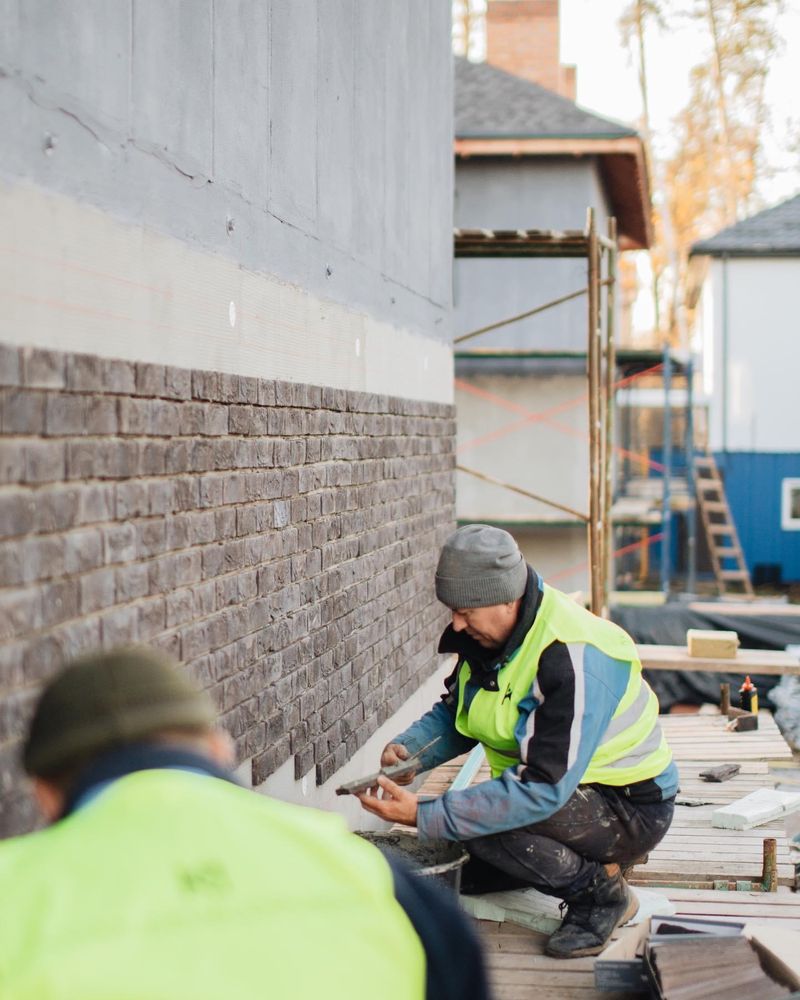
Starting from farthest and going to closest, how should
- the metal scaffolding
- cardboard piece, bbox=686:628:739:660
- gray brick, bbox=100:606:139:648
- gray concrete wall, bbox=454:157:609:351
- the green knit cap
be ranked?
gray concrete wall, bbox=454:157:609:351
the metal scaffolding
cardboard piece, bbox=686:628:739:660
gray brick, bbox=100:606:139:648
the green knit cap

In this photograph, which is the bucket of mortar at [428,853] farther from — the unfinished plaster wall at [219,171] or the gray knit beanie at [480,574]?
the unfinished plaster wall at [219,171]

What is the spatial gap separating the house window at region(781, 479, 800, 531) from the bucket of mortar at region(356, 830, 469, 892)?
821 inches

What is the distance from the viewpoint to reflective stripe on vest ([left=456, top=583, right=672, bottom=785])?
4254 millimetres

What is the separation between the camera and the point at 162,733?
71.1 inches

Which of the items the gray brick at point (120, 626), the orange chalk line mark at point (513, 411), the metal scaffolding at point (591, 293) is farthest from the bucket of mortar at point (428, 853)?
the orange chalk line mark at point (513, 411)

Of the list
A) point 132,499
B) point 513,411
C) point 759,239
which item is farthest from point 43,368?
point 759,239

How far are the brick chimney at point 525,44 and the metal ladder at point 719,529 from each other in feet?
23.6

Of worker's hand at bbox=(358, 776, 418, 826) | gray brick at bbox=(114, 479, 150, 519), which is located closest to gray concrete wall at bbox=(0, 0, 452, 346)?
gray brick at bbox=(114, 479, 150, 519)

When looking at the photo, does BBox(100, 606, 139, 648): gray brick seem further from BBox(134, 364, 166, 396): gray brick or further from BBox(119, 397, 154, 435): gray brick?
BBox(134, 364, 166, 396): gray brick

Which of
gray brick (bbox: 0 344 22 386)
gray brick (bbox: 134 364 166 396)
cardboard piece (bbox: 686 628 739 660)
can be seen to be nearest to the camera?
gray brick (bbox: 0 344 22 386)

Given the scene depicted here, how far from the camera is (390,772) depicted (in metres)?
4.62

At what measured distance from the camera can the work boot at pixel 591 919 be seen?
14.8ft

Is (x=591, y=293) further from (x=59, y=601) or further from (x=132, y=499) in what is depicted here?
(x=59, y=601)

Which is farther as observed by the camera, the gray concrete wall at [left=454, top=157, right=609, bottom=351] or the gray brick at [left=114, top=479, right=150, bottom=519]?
the gray concrete wall at [left=454, top=157, right=609, bottom=351]
